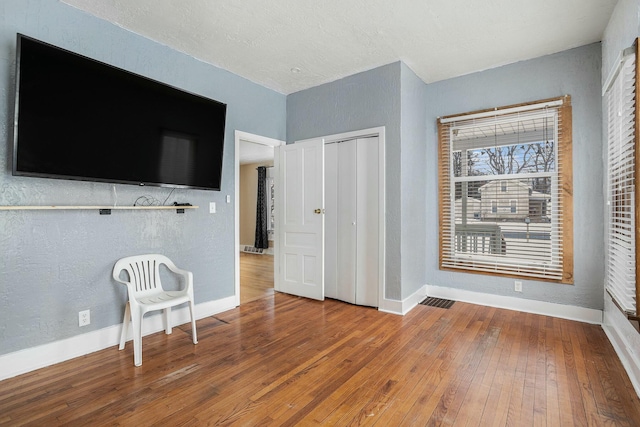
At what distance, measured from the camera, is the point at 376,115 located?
3.66m

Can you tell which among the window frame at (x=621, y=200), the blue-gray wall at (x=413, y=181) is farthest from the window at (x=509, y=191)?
the window frame at (x=621, y=200)

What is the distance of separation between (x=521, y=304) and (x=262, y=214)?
615cm

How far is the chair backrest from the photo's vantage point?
274cm

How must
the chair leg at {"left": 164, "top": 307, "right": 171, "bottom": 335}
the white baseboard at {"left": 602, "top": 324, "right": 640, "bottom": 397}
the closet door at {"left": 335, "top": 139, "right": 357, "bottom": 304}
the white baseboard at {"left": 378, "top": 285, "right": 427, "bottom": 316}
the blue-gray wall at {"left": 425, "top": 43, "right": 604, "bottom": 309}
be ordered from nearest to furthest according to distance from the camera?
the white baseboard at {"left": 602, "top": 324, "right": 640, "bottom": 397} → the chair leg at {"left": 164, "top": 307, "right": 171, "bottom": 335} → the blue-gray wall at {"left": 425, "top": 43, "right": 604, "bottom": 309} → the white baseboard at {"left": 378, "top": 285, "right": 427, "bottom": 316} → the closet door at {"left": 335, "top": 139, "right": 357, "bottom": 304}

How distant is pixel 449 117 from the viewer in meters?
3.97

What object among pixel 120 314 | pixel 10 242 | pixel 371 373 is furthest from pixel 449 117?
pixel 10 242

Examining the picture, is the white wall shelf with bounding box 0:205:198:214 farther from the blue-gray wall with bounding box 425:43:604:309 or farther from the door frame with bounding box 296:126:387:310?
the blue-gray wall with bounding box 425:43:604:309

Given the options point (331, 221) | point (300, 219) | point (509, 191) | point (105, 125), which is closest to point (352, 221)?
point (331, 221)

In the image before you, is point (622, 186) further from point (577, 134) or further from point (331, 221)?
point (331, 221)

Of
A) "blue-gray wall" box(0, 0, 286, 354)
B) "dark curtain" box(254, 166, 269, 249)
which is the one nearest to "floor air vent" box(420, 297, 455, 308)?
"blue-gray wall" box(0, 0, 286, 354)

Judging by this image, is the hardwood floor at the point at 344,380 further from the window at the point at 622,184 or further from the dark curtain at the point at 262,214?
the dark curtain at the point at 262,214

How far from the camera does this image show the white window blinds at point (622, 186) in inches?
82.8

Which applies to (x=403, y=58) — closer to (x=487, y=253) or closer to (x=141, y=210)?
(x=487, y=253)

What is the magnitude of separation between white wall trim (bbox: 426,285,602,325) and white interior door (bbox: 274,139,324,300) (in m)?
1.58
